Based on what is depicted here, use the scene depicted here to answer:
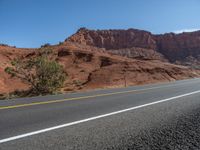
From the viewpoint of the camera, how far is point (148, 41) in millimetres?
96500

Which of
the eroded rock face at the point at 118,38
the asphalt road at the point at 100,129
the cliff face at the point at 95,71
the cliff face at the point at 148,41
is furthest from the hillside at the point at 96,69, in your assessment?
the asphalt road at the point at 100,129

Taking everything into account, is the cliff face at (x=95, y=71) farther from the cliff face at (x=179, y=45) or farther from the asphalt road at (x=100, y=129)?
the cliff face at (x=179, y=45)

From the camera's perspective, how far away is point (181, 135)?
519cm

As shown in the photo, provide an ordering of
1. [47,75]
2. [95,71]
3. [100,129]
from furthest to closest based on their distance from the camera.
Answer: [95,71]
[47,75]
[100,129]

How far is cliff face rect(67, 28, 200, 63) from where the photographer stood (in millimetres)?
92438

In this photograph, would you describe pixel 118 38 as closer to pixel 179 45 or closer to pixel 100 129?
pixel 179 45

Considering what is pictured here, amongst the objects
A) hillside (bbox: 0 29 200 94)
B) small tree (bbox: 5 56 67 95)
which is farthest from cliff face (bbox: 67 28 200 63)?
small tree (bbox: 5 56 67 95)


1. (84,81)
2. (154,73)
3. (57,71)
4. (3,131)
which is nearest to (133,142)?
(3,131)

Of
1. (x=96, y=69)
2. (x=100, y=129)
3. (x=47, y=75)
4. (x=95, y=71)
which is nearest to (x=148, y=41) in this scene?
(x=96, y=69)

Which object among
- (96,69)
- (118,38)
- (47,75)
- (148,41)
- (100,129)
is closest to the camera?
(100,129)

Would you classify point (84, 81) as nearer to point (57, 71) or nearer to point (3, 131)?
point (57, 71)

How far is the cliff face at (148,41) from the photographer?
9244cm

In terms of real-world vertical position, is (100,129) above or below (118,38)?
below

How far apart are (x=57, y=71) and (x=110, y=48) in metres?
70.1
